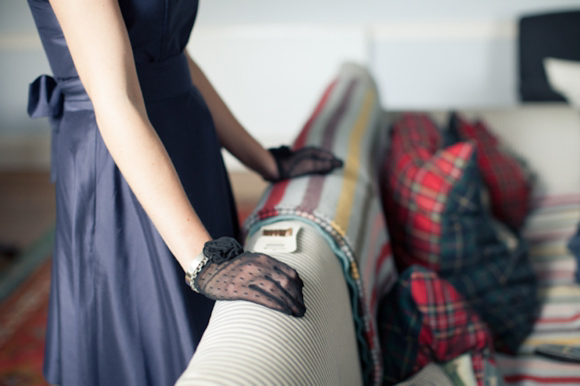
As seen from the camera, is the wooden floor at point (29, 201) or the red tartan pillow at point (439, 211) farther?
the wooden floor at point (29, 201)

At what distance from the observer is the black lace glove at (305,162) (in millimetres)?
1106

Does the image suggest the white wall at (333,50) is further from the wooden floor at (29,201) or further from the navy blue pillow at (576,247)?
the navy blue pillow at (576,247)

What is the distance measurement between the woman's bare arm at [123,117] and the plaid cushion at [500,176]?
A: 1137mm

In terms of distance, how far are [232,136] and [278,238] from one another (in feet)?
1.49

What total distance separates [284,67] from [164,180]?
2533 millimetres

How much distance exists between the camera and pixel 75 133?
0.91 meters

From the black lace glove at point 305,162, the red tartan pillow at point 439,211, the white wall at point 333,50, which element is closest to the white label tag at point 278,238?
the black lace glove at point 305,162

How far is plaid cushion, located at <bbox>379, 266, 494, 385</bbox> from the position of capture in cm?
100

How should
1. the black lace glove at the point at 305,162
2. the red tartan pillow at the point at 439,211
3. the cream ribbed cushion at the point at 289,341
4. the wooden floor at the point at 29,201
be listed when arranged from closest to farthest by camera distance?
the cream ribbed cushion at the point at 289,341 < the black lace glove at the point at 305,162 < the red tartan pillow at the point at 439,211 < the wooden floor at the point at 29,201

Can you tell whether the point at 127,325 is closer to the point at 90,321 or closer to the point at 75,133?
the point at 90,321

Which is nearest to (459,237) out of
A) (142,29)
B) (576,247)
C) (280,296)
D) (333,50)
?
(576,247)

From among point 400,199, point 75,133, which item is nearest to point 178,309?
point 75,133

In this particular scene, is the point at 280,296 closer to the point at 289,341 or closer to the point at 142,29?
the point at 289,341

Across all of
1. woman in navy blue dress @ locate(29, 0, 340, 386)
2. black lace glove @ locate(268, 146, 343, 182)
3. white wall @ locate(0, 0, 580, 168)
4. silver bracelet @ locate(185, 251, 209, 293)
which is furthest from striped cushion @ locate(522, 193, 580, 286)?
white wall @ locate(0, 0, 580, 168)
